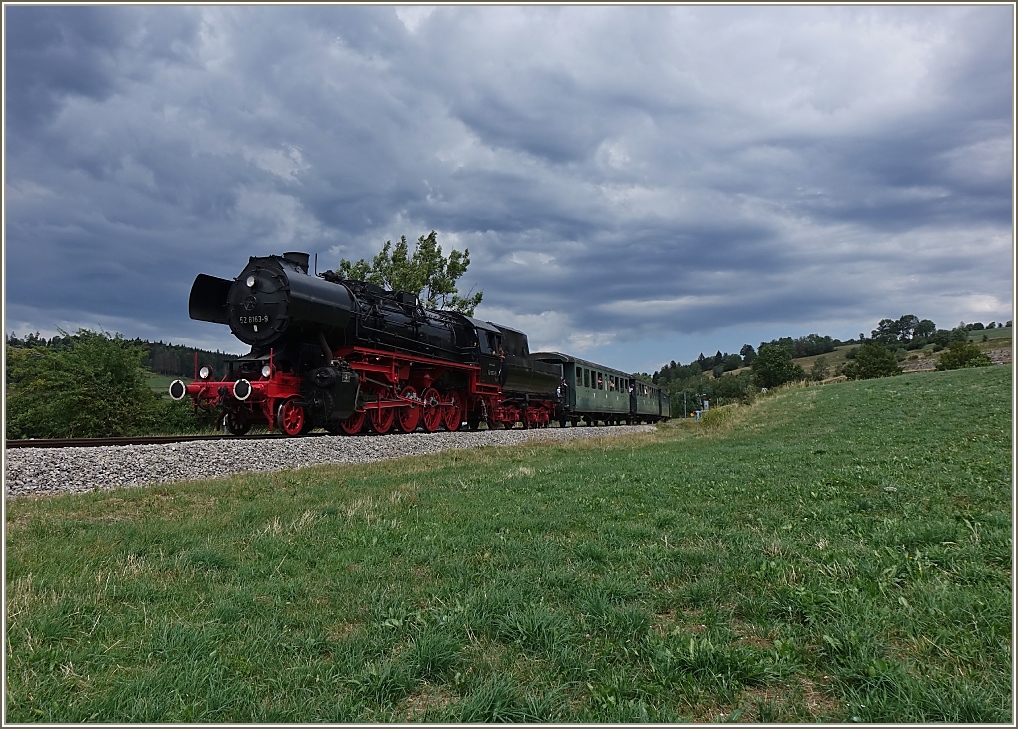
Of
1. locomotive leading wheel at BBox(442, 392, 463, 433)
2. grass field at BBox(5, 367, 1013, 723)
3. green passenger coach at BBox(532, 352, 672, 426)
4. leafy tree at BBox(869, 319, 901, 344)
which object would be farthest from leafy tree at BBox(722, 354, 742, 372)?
grass field at BBox(5, 367, 1013, 723)

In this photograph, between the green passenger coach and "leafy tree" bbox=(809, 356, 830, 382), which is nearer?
the green passenger coach

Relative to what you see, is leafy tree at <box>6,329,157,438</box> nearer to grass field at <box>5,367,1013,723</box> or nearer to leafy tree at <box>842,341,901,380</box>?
grass field at <box>5,367,1013,723</box>

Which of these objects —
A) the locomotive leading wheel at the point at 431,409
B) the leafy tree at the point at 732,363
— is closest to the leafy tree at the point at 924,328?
the leafy tree at the point at 732,363

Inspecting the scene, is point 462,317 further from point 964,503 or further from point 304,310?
point 964,503

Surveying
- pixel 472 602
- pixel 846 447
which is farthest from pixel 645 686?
pixel 846 447

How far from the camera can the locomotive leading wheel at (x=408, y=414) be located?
21336 millimetres

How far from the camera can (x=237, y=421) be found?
16.8m

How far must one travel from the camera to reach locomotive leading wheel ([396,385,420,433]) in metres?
21.3

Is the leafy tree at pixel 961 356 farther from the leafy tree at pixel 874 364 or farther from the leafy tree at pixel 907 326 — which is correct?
→ the leafy tree at pixel 907 326

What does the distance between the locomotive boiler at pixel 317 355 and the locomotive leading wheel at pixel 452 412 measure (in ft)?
1.46

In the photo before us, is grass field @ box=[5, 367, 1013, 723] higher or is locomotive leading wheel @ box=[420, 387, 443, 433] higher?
locomotive leading wheel @ box=[420, 387, 443, 433]

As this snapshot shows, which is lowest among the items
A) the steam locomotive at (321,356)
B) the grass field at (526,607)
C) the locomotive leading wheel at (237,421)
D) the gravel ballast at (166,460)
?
the grass field at (526,607)

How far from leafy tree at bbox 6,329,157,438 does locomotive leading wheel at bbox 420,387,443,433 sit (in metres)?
14.8

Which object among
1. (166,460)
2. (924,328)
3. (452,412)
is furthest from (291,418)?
(924,328)
